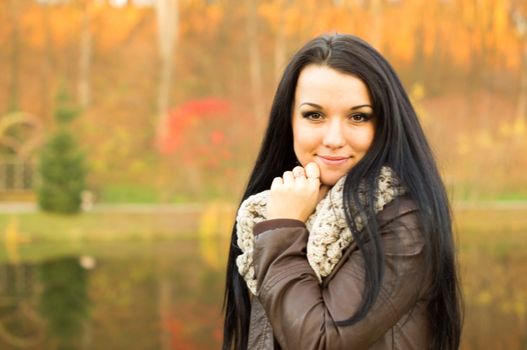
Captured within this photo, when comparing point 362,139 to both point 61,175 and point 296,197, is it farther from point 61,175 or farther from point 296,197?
point 61,175

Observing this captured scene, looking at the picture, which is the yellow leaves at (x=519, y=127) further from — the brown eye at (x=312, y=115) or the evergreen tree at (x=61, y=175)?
the brown eye at (x=312, y=115)

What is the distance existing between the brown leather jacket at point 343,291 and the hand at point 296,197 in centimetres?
2

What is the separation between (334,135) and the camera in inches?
45.6

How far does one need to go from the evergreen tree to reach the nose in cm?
1012

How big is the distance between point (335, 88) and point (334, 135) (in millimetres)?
64

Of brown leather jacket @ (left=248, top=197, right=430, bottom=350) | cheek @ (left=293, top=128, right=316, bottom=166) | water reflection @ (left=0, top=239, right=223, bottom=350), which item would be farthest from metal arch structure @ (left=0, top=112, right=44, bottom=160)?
brown leather jacket @ (left=248, top=197, right=430, bottom=350)

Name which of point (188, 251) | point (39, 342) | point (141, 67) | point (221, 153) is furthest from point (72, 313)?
point (141, 67)

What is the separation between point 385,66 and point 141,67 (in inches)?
494

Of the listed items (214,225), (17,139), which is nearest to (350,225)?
(214,225)

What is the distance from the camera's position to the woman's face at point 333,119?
45.3 inches

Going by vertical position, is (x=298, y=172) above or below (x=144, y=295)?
above

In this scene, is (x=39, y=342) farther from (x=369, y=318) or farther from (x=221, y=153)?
(x=221, y=153)

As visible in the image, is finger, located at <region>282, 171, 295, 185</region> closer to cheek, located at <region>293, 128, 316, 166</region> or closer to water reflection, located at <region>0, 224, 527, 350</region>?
cheek, located at <region>293, 128, 316, 166</region>

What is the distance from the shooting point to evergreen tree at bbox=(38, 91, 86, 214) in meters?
11.0
